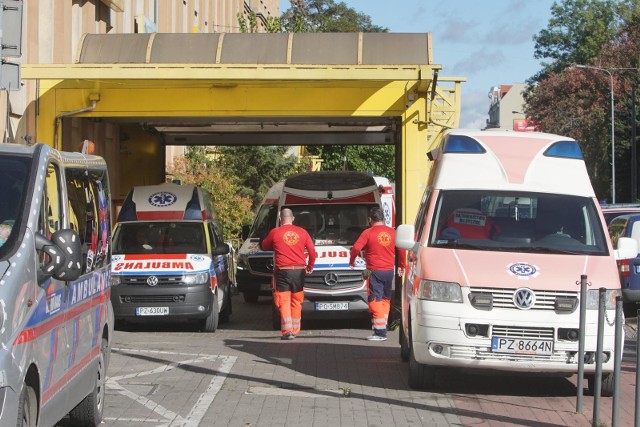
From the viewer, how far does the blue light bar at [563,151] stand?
38.4ft

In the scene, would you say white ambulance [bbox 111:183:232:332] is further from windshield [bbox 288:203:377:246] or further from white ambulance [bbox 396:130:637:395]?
white ambulance [bbox 396:130:637:395]

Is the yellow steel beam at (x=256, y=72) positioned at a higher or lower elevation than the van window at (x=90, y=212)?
higher

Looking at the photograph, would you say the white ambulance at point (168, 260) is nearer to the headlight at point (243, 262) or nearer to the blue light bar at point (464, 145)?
the headlight at point (243, 262)

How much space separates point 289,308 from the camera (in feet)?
53.4

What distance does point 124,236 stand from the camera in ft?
62.8

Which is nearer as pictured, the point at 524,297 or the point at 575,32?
the point at 524,297

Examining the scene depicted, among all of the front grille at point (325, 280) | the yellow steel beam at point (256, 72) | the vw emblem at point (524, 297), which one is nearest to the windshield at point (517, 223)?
the vw emblem at point (524, 297)

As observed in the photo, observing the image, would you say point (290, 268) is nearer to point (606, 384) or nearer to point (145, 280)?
point (145, 280)

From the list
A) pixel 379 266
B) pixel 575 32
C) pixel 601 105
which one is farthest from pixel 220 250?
pixel 575 32

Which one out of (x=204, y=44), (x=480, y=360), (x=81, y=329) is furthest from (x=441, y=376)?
(x=204, y=44)

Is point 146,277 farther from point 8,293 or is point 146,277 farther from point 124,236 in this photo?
point 8,293

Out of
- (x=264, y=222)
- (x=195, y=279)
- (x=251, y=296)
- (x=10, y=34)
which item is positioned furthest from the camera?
(x=251, y=296)

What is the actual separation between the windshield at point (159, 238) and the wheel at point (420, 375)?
26.7 ft

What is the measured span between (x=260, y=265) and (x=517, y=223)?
13587 millimetres
